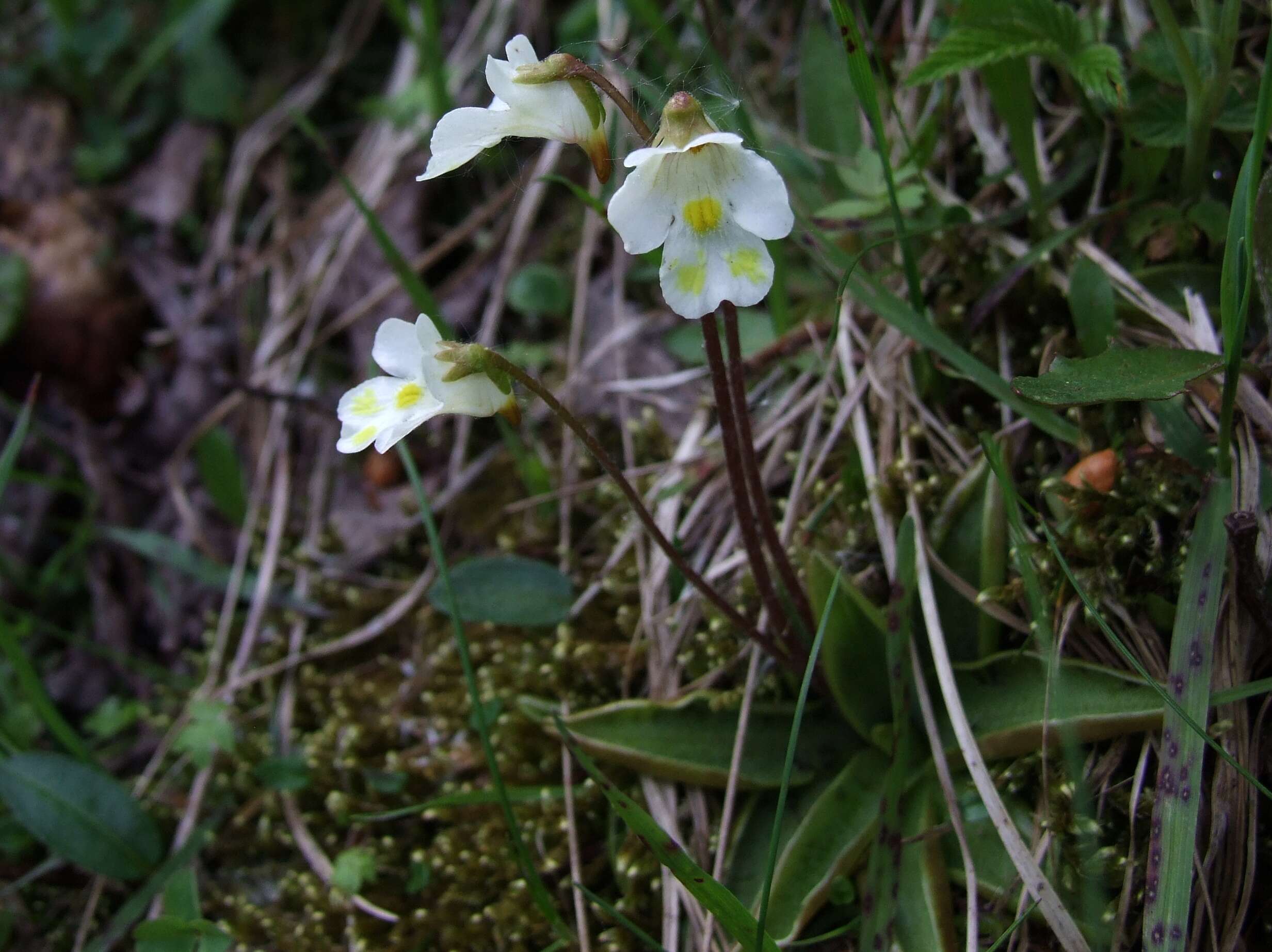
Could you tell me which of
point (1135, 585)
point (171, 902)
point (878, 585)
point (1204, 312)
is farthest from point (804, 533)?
point (171, 902)

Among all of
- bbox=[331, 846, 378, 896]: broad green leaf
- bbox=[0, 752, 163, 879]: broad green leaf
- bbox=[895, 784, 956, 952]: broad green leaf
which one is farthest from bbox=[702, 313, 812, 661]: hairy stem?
bbox=[0, 752, 163, 879]: broad green leaf

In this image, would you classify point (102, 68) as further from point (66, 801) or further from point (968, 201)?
point (968, 201)

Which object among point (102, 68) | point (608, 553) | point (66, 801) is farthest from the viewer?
point (102, 68)

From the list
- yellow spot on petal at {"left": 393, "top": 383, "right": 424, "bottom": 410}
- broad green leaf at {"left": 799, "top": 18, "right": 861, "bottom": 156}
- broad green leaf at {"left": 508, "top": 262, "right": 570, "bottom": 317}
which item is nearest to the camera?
yellow spot on petal at {"left": 393, "top": 383, "right": 424, "bottom": 410}

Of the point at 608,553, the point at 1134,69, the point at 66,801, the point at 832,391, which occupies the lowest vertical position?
the point at 66,801

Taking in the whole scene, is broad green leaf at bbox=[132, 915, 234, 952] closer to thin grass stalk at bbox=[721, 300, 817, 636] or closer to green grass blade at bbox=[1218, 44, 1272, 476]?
thin grass stalk at bbox=[721, 300, 817, 636]

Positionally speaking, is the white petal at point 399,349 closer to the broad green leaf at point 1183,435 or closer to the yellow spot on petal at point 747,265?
the yellow spot on petal at point 747,265

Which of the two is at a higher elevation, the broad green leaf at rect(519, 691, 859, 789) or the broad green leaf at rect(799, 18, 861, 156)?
the broad green leaf at rect(799, 18, 861, 156)

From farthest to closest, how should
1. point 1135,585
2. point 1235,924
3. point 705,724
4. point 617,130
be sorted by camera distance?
1. point 617,130
2. point 705,724
3. point 1135,585
4. point 1235,924
